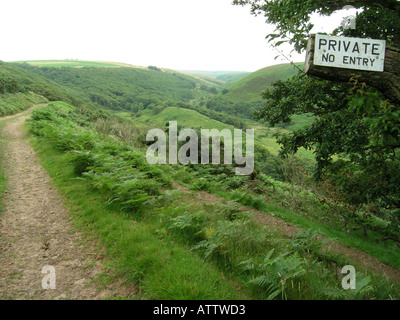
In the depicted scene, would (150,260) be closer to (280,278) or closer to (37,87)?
(280,278)

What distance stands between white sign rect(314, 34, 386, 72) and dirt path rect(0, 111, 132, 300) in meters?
4.10

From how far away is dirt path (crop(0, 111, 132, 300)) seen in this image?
11.7 ft

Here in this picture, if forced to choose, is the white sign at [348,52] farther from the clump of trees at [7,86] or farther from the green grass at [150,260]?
the clump of trees at [7,86]

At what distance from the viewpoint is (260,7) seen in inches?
367

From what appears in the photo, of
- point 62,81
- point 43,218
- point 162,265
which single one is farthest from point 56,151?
point 62,81

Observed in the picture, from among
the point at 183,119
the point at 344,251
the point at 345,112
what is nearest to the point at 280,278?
the point at 345,112

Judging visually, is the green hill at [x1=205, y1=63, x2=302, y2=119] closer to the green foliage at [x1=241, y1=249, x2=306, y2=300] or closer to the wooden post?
the wooden post

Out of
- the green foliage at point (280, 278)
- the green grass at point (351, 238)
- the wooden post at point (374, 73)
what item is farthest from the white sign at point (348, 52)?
the green grass at point (351, 238)

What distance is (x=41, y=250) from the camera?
4.63 m

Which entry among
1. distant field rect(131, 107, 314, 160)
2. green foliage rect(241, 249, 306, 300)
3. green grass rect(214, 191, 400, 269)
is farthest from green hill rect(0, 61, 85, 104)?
green foliage rect(241, 249, 306, 300)

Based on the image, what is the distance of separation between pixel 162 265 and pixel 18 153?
11736 mm

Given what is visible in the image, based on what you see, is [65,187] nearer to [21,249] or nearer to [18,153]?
[21,249]

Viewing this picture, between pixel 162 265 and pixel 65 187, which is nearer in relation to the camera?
pixel 162 265

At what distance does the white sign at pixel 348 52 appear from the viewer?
295 cm
